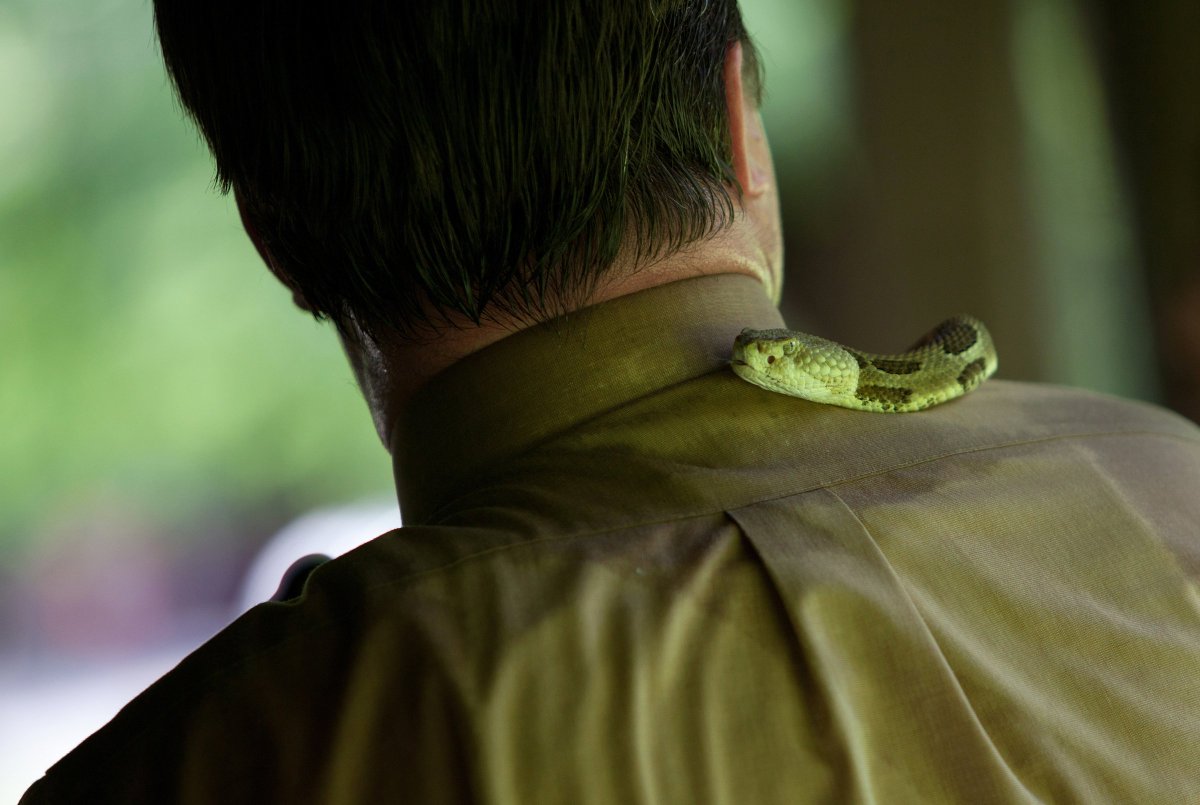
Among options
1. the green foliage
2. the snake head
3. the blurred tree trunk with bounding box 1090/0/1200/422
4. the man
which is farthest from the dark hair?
the green foliage

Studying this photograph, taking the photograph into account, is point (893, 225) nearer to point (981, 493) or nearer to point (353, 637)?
point (981, 493)

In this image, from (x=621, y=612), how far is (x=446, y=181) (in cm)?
44

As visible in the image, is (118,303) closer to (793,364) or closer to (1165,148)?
(1165,148)

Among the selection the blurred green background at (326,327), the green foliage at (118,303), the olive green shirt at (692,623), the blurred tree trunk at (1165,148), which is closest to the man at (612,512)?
→ the olive green shirt at (692,623)

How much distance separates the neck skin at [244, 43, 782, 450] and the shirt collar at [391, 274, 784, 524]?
0.05ft

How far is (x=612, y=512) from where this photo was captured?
0.86 meters

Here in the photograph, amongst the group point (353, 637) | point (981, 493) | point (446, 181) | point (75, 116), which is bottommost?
point (981, 493)

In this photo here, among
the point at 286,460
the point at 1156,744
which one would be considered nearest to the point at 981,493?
the point at 1156,744

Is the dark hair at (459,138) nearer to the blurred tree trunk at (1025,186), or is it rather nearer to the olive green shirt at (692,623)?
the olive green shirt at (692,623)

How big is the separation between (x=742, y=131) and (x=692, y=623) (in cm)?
60

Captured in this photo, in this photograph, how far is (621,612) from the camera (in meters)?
0.78

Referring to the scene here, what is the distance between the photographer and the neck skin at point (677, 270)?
1.03 meters

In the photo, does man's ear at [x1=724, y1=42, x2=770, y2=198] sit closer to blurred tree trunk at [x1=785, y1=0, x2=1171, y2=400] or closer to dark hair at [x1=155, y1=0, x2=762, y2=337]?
dark hair at [x1=155, y1=0, x2=762, y2=337]

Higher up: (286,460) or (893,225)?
(893,225)
